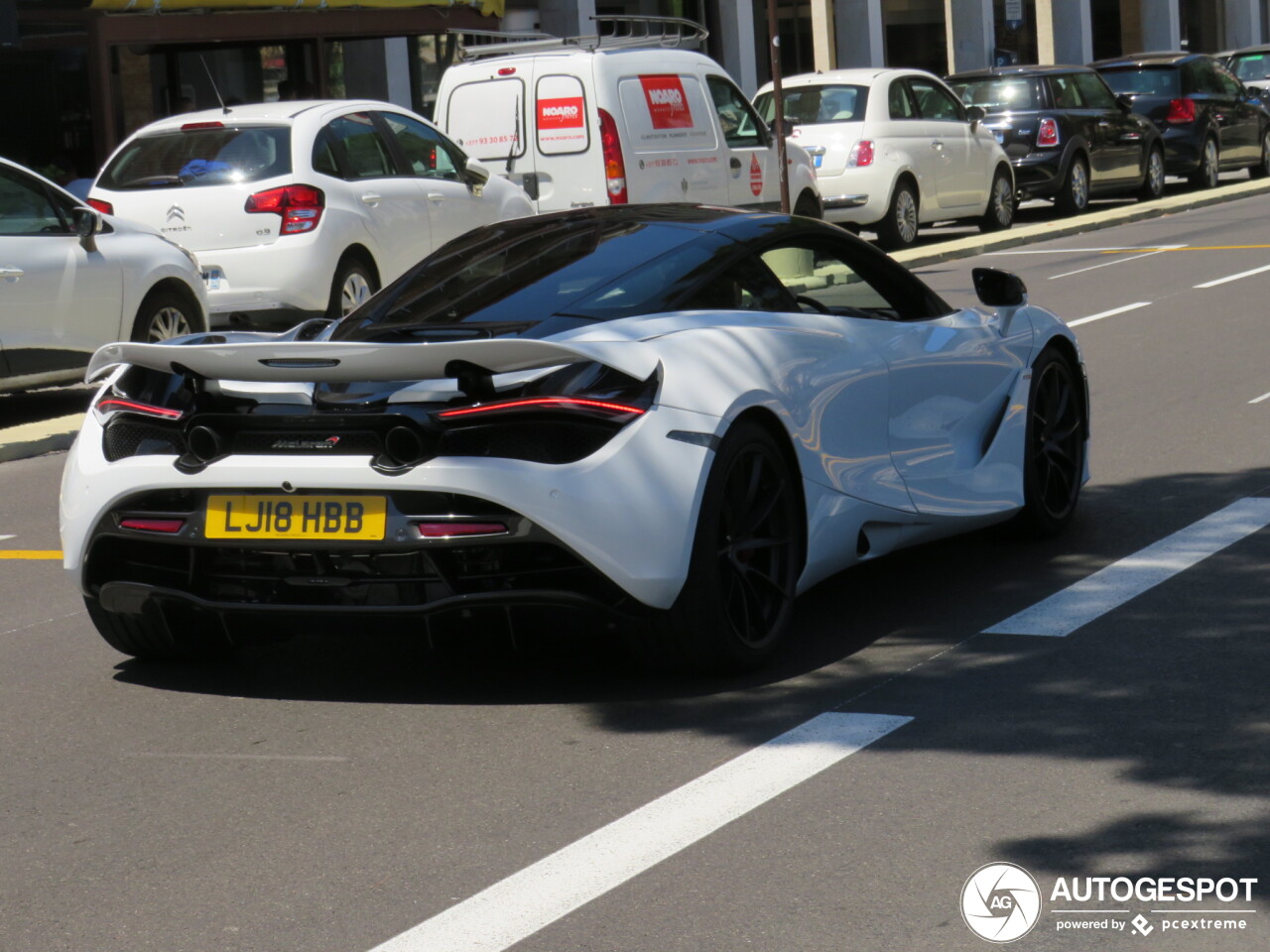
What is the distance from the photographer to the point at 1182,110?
27.3 meters

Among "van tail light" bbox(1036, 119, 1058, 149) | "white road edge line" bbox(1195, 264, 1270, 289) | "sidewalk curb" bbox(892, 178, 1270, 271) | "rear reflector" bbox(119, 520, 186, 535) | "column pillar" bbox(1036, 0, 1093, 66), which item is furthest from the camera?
"column pillar" bbox(1036, 0, 1093, 66)

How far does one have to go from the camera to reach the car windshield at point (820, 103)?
21250mm

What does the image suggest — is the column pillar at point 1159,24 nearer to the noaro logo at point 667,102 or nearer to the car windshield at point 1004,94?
the car windshield at point 1004,94

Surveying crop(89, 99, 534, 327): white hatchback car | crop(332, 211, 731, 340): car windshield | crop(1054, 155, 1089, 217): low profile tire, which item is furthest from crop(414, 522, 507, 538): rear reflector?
crop(1054, 155, 1089, 217): low profile tire

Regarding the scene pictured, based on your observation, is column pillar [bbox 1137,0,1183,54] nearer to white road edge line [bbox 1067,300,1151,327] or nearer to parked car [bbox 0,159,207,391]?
white road edge line [bbox 1067,300,1151,327]

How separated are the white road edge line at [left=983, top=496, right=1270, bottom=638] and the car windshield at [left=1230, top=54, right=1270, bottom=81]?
99.1 feet

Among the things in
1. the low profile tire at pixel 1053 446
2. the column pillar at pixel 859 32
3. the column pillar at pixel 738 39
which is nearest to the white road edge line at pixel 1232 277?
the low profile tire at pixel 1053 446

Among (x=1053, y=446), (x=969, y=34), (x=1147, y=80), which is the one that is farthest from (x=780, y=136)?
(x=969, y=34)

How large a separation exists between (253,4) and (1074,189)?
32.9 ft

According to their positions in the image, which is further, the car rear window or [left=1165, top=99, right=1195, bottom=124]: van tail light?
[left=1165, top=99, right=1195, bottom=124]: van tail light

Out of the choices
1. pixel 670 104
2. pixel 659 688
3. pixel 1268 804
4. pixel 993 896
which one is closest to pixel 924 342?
pixel 659 688

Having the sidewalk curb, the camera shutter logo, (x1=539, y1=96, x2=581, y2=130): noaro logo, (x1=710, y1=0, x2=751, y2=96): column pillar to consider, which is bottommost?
the camera shutter logo

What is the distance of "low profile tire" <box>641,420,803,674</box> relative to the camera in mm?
5227

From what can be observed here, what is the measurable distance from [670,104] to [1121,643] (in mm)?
12720
